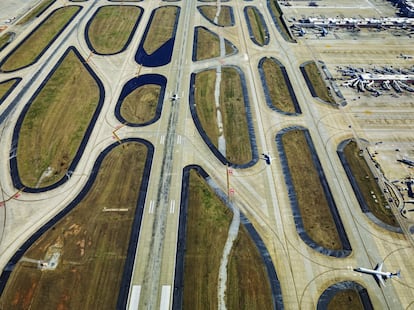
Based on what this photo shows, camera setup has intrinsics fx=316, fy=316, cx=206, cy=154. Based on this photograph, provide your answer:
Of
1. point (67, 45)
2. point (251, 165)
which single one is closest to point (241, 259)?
point (251, 165)

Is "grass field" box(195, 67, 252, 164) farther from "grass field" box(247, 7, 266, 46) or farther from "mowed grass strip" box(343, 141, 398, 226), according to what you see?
"grass field" box(247, 7, 266, 46)

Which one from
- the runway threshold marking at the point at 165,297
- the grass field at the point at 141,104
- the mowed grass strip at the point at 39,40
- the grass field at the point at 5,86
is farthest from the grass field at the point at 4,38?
the runway threshold marking at the point at 165,297

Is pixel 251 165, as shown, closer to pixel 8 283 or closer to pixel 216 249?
pixel 216 249

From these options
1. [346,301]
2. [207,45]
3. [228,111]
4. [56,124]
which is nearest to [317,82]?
[228,111]

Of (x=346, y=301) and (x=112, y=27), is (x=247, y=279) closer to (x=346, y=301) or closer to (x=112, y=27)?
(x=346, y=301)

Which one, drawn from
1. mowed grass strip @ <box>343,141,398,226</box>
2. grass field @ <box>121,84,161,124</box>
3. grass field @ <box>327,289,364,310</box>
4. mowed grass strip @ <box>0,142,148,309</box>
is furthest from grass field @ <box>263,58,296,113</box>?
grass field @ <box>327,289,364,310</box>
